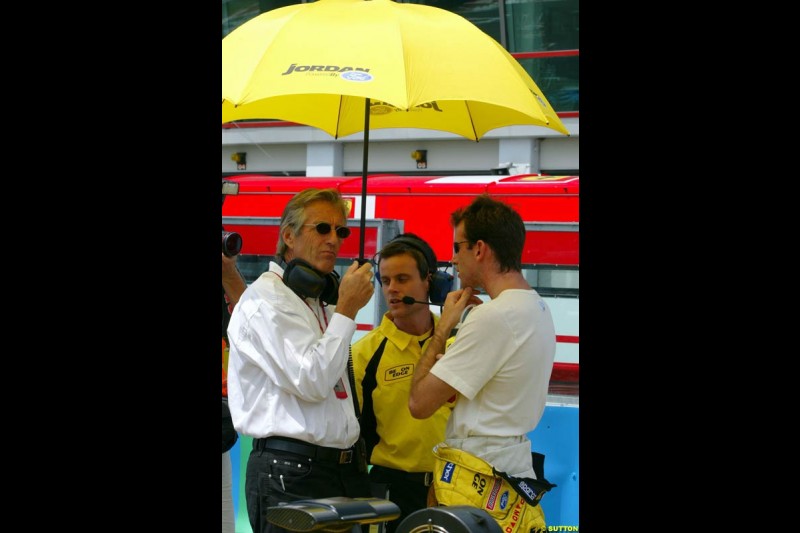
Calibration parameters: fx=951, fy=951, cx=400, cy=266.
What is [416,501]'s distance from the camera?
150 inches

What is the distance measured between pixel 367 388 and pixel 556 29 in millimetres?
11607

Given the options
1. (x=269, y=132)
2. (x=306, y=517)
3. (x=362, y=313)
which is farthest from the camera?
(x=269, y=132)

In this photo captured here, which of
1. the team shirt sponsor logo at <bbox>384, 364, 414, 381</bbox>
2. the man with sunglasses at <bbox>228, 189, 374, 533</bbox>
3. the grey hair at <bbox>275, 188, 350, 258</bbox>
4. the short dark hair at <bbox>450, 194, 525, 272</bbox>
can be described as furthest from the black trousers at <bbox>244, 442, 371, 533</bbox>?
the short dark hair at <bbox>450, 194, 525, 272</bbox>

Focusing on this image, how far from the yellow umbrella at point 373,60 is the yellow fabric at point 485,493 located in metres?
1.18

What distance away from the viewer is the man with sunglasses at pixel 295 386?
3.08m

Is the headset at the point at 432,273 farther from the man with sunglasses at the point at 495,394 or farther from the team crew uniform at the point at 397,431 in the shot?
the man with sunglasses at the point at 495,394

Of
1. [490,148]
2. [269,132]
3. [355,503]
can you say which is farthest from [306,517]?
[269,132]

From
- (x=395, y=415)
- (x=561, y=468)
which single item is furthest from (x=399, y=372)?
(x=561, y=468)

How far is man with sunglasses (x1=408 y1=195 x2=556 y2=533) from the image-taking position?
10.1ft

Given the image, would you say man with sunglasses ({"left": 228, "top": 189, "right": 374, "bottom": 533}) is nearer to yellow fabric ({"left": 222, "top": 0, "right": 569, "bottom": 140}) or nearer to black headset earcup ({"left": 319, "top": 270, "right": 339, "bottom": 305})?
black headset earcup ({"left": 319, "top": 270, "right": 339, "bottom": 305})

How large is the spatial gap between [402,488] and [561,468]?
7.24 ft

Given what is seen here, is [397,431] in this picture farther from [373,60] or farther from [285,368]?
[373,60]
